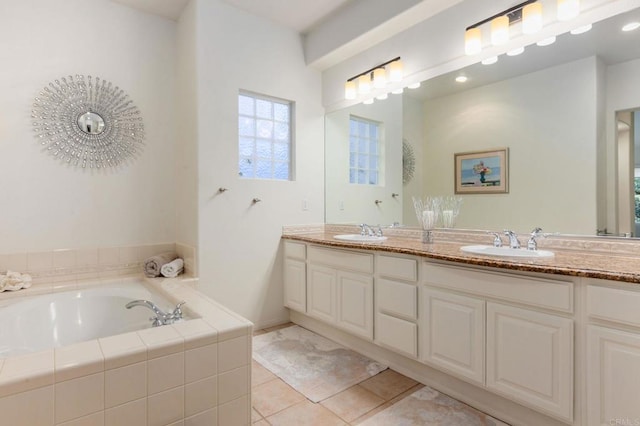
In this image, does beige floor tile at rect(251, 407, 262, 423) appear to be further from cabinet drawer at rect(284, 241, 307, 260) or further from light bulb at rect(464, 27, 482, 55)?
light bulb at rect(464, 27, 482, 55)

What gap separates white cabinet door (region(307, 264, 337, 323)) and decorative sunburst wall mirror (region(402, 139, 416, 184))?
1007mm

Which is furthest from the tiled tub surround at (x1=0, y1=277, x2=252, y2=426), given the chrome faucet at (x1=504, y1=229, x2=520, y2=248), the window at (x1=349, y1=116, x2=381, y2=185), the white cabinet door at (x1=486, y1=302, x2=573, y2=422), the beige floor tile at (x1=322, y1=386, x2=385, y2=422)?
the window at (x1=349, y1=116, x2=381, y2=185)

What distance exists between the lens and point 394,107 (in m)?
2.86

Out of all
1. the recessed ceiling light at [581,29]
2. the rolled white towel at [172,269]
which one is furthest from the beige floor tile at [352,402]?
the recessed ceiling light at [581,29]

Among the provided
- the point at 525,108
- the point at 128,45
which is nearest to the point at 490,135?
the point at 525,108

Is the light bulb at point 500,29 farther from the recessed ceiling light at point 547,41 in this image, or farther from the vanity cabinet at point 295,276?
the vanity cabinet at point 295,276

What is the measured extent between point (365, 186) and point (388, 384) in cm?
175

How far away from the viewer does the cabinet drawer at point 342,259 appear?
7.55ft

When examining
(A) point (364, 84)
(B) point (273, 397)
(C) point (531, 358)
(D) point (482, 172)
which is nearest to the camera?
(C) point (531, 358)

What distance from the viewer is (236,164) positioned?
9.22ft

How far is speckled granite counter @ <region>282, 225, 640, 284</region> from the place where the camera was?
4.47ft

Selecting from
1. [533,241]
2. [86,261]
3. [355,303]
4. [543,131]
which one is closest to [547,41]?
[543,131]

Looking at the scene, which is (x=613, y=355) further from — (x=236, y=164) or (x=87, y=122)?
(x=87, y=122)

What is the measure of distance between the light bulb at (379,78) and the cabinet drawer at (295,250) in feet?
4.92
